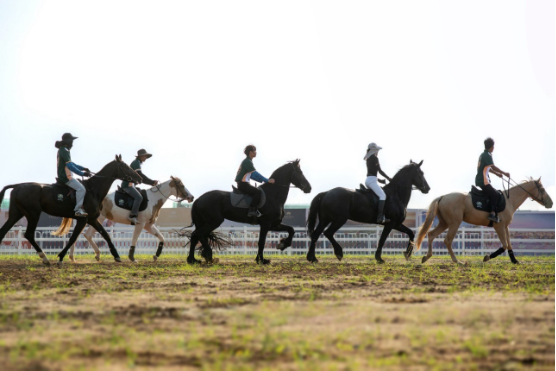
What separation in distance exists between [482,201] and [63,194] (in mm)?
9722

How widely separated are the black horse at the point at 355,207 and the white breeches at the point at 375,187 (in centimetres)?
29

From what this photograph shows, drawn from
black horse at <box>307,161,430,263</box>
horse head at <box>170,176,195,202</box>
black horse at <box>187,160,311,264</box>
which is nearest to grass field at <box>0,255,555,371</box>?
black horse at <box>187,160,311,264</box>

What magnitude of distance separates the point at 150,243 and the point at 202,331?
22059 mm

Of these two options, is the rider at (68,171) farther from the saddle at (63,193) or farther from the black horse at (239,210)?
the black horse at (239,210)

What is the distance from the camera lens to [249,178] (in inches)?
632

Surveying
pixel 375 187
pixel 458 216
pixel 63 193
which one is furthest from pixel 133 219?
pixel 458 216

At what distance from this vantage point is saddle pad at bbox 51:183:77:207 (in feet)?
51.4

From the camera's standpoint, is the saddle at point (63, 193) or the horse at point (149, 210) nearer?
the saddle at point (63, 193)

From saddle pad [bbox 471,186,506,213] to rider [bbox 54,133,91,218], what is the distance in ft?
29.8

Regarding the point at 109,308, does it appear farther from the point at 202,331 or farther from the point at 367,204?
the point at 367,204

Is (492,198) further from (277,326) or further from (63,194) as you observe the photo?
(277,326)

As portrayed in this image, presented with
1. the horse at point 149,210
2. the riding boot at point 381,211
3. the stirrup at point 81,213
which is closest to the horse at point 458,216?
the riding boot at point 381,211

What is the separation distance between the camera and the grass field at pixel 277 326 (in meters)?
4.76

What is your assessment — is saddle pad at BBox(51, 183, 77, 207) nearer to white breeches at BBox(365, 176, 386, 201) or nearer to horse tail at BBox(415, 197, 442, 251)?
white breeches at BBox(365, 176, 386, 201)
